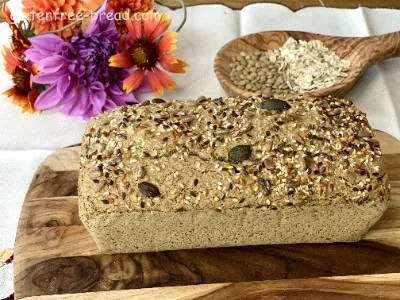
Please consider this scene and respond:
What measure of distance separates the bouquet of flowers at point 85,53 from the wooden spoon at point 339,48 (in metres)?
0.20

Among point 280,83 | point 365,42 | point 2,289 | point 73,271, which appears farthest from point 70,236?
point 365,42

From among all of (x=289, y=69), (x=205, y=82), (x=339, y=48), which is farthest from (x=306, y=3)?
(x=205, y=82)

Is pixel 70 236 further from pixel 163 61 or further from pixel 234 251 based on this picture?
pixel 163 61

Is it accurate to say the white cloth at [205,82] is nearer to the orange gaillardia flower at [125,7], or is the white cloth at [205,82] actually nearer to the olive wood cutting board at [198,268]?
the olive wood cutting board at [198,268]

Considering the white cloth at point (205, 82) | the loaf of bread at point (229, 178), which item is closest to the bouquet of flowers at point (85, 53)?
the white cloth at point (205, 82)

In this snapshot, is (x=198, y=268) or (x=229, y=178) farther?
(x=198, y=268)

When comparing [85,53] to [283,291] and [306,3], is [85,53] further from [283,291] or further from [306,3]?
[306,3]

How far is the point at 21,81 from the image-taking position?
1926 millimetres

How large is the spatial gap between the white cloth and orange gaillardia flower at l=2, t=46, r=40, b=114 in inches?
3.8

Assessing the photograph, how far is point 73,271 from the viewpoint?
142cm

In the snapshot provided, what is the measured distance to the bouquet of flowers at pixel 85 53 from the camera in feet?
5.94

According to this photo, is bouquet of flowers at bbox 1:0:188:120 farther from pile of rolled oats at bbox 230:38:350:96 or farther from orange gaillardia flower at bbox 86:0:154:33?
pile of rolled oats at bbox 230:38:350:96

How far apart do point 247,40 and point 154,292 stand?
128 cm

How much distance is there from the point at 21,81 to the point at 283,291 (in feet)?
4.38
